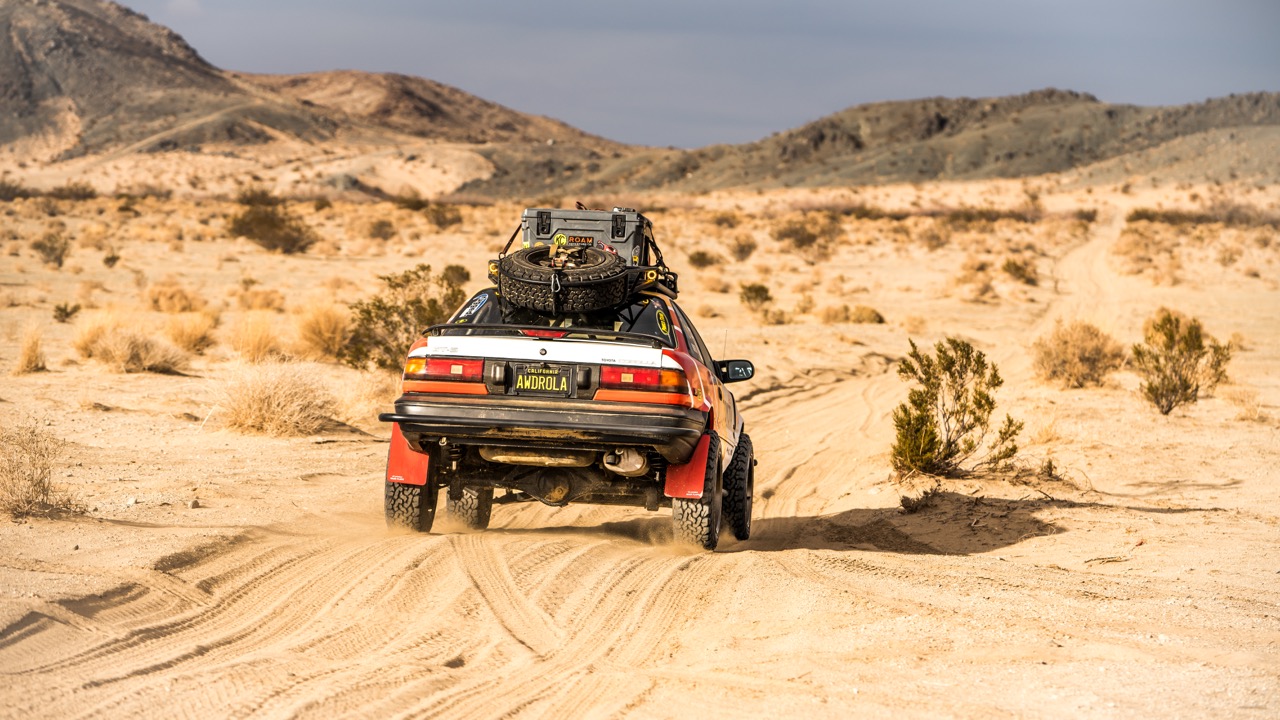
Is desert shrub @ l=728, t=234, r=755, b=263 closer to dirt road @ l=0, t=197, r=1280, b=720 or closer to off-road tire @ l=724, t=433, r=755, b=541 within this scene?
dirt road @ l=0, t=197, r=1280, b=720

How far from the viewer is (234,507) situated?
8812 millimetres

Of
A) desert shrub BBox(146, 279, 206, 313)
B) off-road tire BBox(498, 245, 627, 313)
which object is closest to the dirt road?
off-road tire BBox(498, 245, 627, 313)

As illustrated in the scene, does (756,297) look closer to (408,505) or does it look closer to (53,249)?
(53,249)

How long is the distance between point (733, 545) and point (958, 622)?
9.60ft

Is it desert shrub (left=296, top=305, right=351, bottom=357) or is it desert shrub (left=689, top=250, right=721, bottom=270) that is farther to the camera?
desert shrub (left=689, top=250, right=721, bottom=270)

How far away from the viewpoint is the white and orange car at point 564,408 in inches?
276

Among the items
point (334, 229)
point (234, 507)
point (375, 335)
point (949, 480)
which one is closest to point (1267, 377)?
point (949, 480)

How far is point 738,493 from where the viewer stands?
29.0ft

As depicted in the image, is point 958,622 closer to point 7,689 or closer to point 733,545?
point 733,545

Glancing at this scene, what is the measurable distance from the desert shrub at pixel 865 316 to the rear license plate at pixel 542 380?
21219 mm

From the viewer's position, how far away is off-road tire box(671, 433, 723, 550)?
754 centimetres

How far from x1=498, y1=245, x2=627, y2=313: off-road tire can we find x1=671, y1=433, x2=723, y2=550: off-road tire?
118 cm

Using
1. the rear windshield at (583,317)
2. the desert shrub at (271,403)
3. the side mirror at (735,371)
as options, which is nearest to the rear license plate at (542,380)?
the rear windshield at (583,317)

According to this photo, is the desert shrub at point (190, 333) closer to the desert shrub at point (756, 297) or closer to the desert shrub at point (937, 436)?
the desert shrub at point (937, 436)
